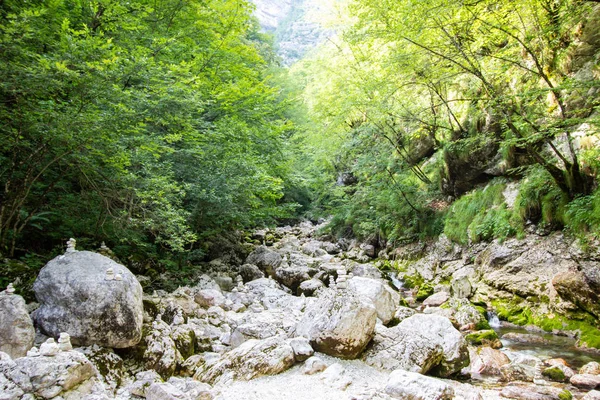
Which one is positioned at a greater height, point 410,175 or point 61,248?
point 410,175

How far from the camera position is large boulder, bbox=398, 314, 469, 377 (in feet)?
15.1

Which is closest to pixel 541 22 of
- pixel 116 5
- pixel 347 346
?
pixel 347 346

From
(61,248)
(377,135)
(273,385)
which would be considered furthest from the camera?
(377,135)

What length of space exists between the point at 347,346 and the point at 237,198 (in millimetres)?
4879

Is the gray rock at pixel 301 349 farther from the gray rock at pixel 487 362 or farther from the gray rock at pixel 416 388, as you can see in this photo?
the gray rock at pixel 487 362

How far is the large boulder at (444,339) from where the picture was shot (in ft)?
15.1

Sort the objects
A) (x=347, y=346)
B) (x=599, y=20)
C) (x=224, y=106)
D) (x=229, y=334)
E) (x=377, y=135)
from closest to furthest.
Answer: (x=347, y=346)
(x=229, y=334)
(x=599, y=20)
(x=224, y=106)
(x=377, y=135)

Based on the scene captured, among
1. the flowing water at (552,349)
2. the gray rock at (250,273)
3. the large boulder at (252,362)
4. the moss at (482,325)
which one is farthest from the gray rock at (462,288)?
the large boulder at (252,362)

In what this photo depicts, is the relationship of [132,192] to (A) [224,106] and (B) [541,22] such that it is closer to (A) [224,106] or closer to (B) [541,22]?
(A) [224,106]

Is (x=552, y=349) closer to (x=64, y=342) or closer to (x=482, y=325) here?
(x=482, y=325)

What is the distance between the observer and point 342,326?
4.44 meters

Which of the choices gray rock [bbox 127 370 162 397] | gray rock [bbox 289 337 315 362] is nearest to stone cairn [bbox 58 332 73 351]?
gray rock [bbox 127 370 162 397]

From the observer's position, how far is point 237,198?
8.34 m

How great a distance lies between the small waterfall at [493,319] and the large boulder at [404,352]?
11.0 feet
